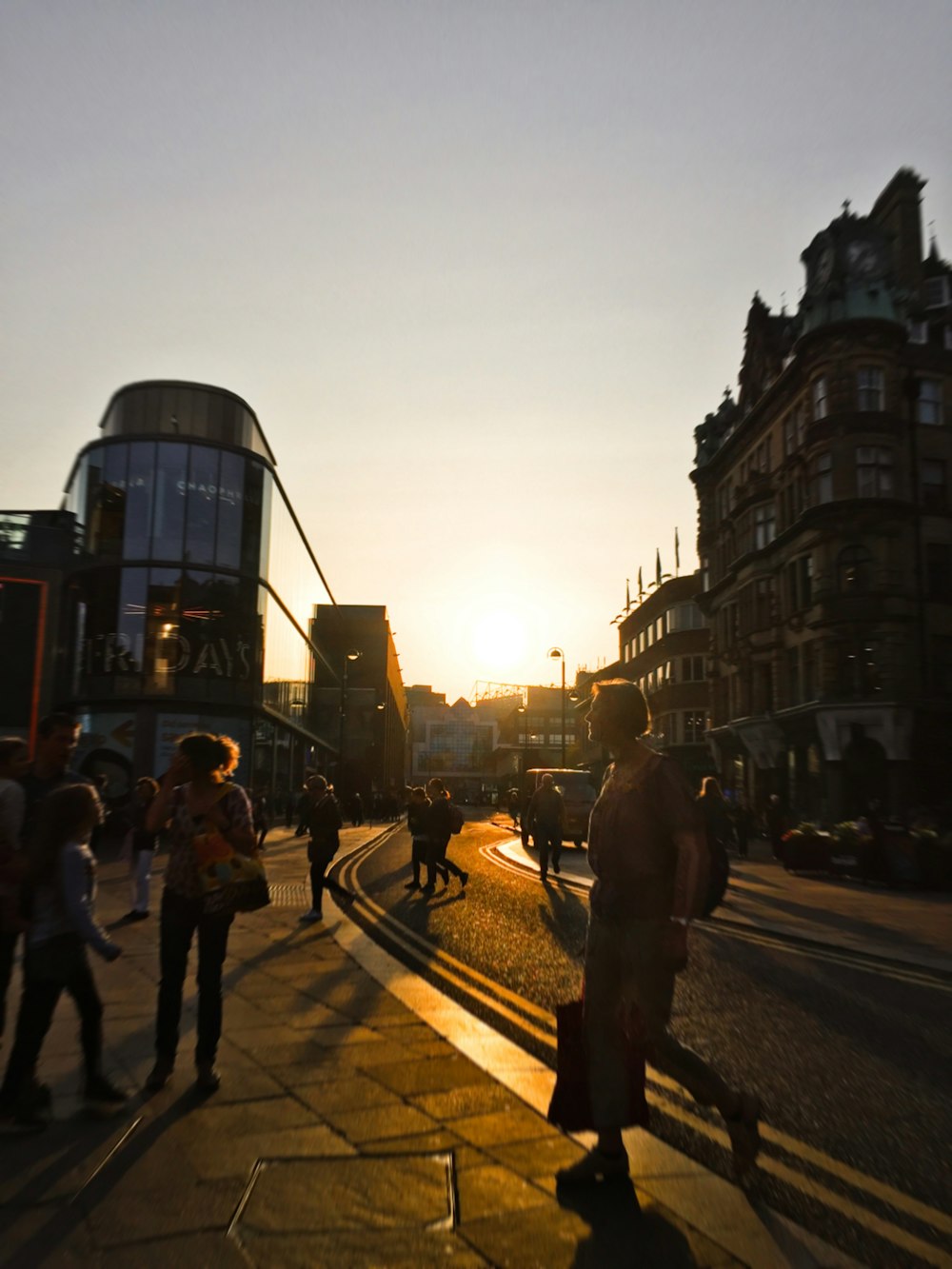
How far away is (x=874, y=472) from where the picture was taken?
1345 inches

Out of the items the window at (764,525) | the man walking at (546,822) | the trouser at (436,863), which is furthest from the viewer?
the window at (764,525)

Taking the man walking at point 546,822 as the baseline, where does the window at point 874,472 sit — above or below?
above

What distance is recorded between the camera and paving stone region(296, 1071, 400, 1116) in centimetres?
491

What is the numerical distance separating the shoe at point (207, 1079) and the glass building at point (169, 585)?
36862 millimetres

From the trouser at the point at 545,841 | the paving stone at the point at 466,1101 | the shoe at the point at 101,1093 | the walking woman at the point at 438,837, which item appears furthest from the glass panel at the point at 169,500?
the paving stone at the point at 466,1101

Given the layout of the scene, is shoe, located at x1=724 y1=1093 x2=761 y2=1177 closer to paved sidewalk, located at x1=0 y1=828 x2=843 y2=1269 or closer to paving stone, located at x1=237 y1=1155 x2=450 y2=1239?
paved sidewalk, located at x1=0 y1=828 x2=843 y2=1269

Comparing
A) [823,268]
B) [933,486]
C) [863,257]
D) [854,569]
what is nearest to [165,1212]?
[854,569]

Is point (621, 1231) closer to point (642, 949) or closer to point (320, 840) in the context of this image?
point (642, 949)

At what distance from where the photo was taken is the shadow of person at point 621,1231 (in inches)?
129

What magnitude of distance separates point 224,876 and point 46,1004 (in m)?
0.93

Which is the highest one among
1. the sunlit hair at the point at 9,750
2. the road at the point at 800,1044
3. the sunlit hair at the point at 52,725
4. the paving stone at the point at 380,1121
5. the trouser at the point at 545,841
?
the sunlit hair at the point at 52,725

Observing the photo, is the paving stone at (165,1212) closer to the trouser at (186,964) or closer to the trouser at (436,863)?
the trouser at (186,964)

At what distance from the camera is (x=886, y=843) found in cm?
1953

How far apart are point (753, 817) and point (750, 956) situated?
1227 inches
